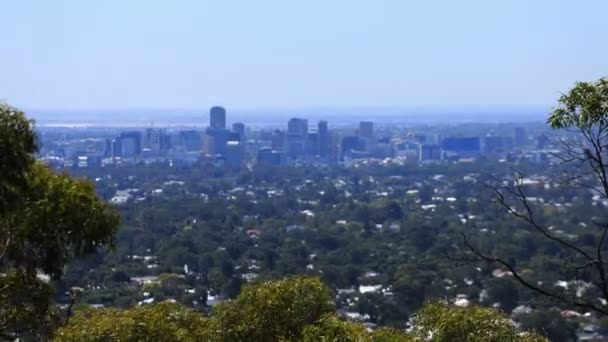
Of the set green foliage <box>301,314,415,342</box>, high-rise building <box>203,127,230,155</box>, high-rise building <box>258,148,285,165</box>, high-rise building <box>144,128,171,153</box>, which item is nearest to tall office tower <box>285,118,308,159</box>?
high-rise building <box>258,148,285,165</box>

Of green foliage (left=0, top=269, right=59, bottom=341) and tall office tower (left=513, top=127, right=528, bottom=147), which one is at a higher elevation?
green foliage (left=0, top=269, right=59, bottom=341)

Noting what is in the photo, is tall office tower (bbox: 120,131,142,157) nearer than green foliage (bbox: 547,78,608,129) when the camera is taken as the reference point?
No

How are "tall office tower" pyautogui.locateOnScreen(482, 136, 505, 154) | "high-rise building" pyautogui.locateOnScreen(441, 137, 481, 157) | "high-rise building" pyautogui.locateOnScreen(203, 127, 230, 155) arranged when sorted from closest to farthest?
"high-rise building" pyautogui.locateOnScreen(203, 127, 230, 155), "high-rise building" pyautogui.locateOnScreen(441, 137, 481, 157), "tall office tower" pyautogui.locateOnScreen(482, 136, 505, 154)

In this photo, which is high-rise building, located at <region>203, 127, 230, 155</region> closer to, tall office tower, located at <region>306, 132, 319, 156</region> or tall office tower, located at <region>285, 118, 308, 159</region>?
tall office tower, located at <region>285, 118, 308, 159</region>

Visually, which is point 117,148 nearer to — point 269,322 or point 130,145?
point 130,145

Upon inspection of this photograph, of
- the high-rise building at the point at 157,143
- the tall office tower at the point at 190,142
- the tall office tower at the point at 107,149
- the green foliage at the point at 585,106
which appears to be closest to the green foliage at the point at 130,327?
the green foliage at the point at 585,106

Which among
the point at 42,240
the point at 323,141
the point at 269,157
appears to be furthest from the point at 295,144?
the point at 42,240
